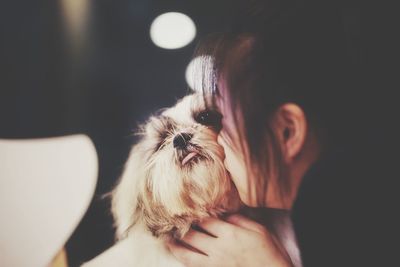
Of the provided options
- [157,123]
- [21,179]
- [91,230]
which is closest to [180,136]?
[157,123]

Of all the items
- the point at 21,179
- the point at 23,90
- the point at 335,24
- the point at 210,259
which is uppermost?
the point at 23,90

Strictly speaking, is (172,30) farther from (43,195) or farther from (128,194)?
(43,195)

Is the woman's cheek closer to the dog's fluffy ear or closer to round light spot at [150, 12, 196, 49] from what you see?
the dog's fluffy ear

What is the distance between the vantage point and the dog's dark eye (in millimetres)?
1535

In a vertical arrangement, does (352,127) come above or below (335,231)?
above

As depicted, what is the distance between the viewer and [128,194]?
1.59 meters

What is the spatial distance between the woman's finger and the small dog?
0.11 ft

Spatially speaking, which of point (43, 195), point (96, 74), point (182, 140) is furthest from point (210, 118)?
point (43, 195)

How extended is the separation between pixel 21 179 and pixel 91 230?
41cm

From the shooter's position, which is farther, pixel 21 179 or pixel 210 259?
pixel 21 179

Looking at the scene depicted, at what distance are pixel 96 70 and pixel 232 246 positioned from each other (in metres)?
0.98

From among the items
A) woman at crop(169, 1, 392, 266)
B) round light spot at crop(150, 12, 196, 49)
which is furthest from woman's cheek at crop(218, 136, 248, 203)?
round light spot at crop(150, 12, 196, 49)

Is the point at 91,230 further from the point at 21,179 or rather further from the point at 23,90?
the point at 23,90

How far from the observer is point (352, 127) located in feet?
4.80
